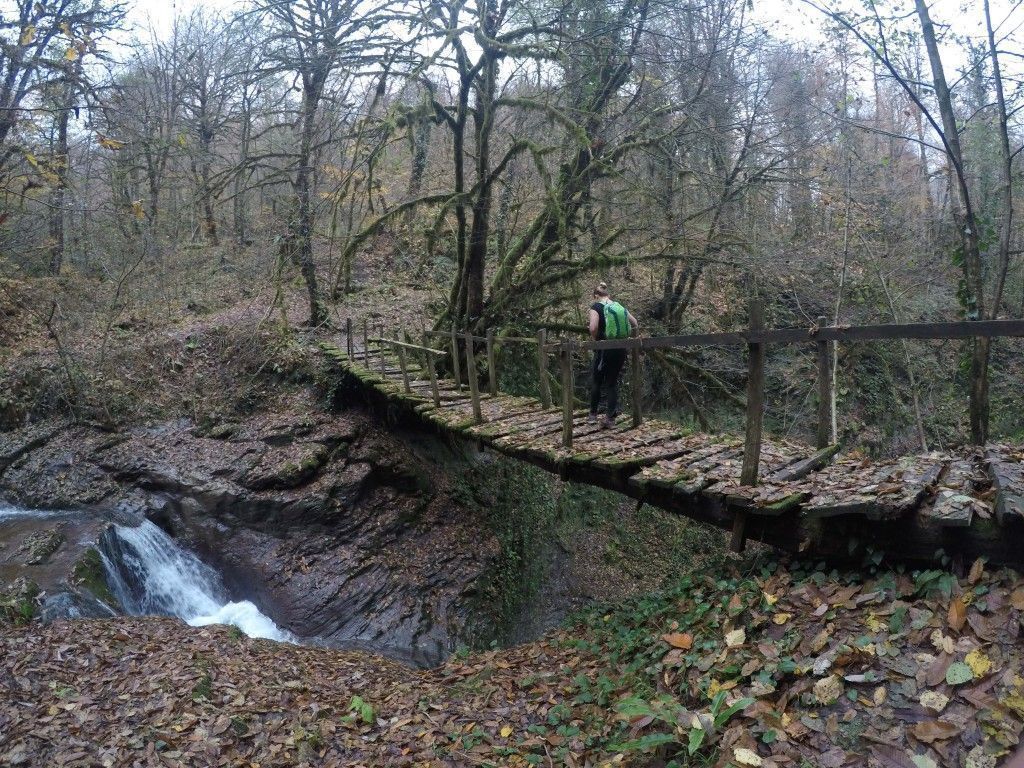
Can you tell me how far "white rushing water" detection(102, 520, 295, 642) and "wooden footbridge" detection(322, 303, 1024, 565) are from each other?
4.14m

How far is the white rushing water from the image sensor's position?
323 inches

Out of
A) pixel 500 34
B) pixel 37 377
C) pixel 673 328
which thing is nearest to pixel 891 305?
pixel 673 328

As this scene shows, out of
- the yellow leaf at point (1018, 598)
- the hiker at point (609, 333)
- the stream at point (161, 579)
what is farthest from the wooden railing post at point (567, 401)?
the stream at point (161, 579)

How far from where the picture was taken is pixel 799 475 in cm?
485

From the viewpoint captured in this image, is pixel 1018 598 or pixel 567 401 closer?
pixel 1018 598

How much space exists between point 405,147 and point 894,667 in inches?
456

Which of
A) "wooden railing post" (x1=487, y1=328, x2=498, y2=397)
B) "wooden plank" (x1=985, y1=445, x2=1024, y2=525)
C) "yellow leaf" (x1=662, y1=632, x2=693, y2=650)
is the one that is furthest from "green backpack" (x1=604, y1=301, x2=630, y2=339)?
"wooden plank" (x1=985, y1=445, x2=1024, y2=525)

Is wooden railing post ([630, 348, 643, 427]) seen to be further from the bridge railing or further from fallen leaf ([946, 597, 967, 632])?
fallen leaf ([946, 597, 967, 632])

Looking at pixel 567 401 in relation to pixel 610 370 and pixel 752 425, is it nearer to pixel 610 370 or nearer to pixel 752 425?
pixel 610 370

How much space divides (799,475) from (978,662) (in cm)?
208

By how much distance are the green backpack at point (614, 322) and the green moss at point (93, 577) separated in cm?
652

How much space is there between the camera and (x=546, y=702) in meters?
4.67

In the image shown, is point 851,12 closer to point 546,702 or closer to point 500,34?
point 500,34

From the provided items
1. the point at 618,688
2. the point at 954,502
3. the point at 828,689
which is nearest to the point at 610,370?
the point at 618,688
